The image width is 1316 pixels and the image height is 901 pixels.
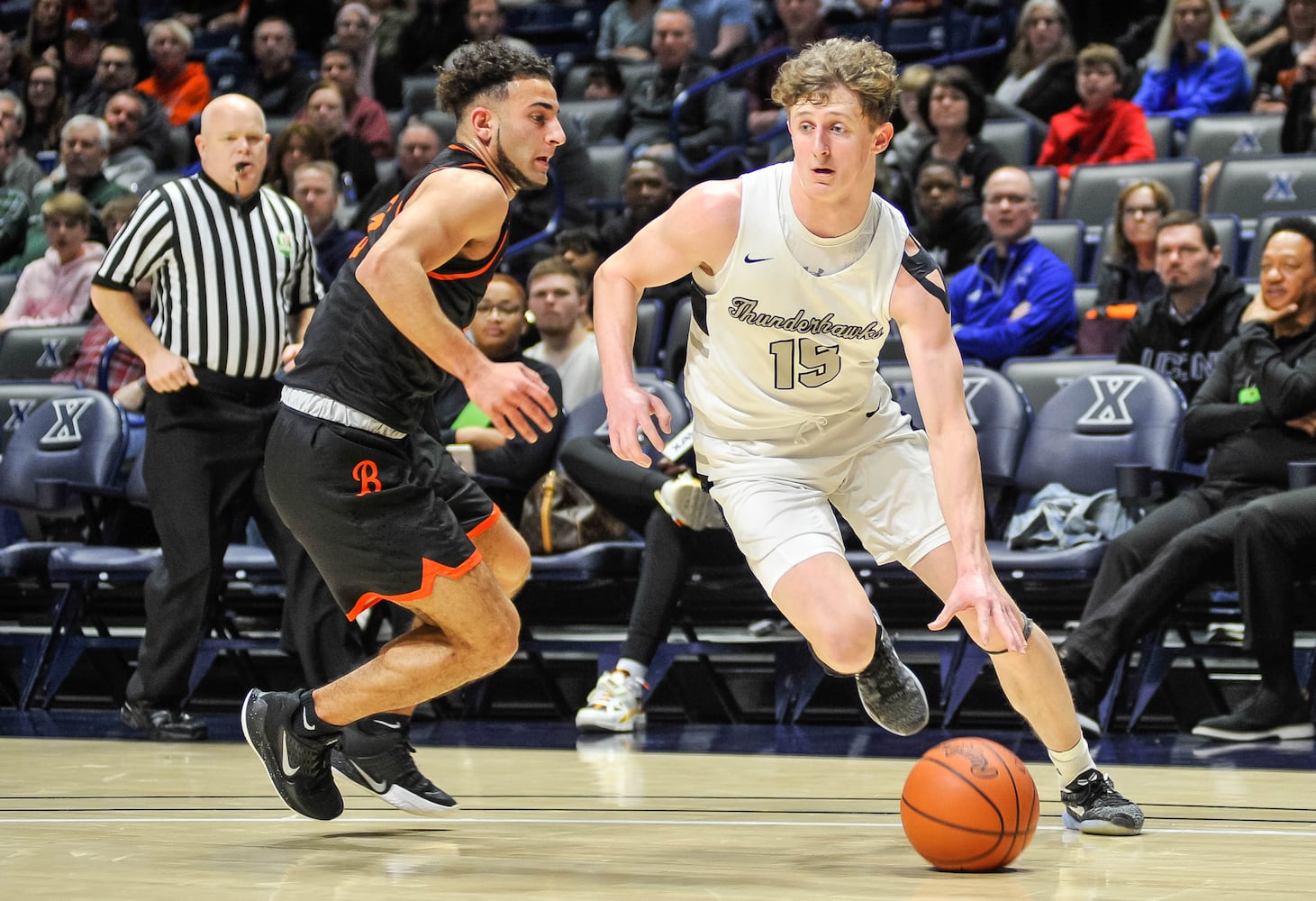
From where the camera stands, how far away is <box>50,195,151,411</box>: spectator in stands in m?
7.64

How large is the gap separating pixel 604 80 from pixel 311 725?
7.86 meters

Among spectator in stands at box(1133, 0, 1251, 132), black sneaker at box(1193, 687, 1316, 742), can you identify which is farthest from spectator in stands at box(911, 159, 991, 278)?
black sneaker at box(1193, 687, 1316, 742)

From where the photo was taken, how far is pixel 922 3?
11.0m

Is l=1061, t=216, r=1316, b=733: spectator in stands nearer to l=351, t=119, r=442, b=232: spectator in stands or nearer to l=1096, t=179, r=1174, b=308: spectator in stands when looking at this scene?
l=1096, t=179, r=1174, b=308: spectator in stands

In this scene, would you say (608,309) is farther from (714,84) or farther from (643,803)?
(714,84)

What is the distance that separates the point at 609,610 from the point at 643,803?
250cm

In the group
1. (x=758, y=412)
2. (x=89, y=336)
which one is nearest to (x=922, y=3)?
(x=89, y=336)

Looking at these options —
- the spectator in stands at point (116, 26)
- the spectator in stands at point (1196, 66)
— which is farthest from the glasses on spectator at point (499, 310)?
the spectator in stands at point (116, 26)

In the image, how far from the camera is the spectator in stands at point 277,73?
472 inches

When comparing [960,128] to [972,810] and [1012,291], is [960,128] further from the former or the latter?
[972,810]

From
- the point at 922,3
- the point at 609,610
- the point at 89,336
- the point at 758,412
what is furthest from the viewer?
the point at 922,3

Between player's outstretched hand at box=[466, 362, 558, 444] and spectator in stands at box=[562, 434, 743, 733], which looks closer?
player's outstretched hand at box=[466, 362, 558, 444]

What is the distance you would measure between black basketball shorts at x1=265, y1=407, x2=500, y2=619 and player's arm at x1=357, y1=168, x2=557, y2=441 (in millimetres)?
376

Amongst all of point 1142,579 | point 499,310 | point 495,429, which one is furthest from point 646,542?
point 1142,579
